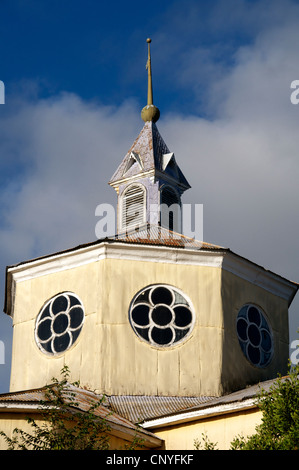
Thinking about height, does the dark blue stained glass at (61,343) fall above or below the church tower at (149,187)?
below

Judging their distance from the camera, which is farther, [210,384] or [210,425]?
[210,384]

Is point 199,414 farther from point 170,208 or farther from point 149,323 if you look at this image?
point 170,208

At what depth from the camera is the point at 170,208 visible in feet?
109

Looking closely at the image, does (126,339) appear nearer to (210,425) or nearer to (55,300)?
(55,300)

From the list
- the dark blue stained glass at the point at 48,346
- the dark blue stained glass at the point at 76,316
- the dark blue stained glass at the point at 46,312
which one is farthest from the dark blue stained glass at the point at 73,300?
the dark blue stained glass at the point at 48,346

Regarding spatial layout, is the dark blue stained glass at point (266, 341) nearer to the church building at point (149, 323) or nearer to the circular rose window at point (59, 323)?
the church building at point (149, 323)

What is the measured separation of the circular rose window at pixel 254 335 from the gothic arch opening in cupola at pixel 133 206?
6020 mm

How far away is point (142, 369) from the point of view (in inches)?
1029

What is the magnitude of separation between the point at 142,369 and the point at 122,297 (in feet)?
7.52

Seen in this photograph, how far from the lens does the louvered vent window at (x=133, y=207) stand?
107 ft

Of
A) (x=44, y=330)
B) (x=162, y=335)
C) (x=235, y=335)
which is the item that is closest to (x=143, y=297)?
(x=162, y=335)
